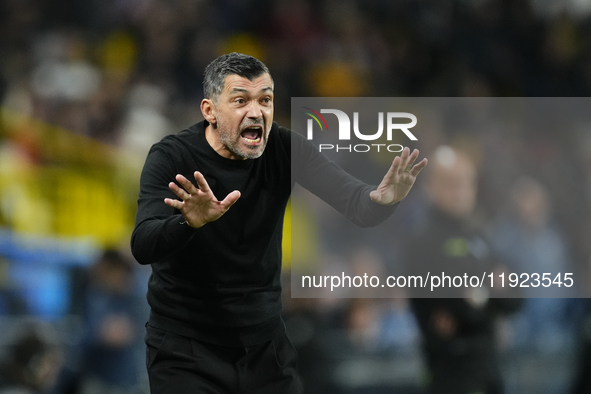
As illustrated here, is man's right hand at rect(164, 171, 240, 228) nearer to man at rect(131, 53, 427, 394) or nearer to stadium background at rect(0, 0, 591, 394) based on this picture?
man at rect(131, 53, 427, 394)

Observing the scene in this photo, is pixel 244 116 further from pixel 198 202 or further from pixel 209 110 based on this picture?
pixel 198 202

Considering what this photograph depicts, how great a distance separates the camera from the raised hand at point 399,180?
2785 mm

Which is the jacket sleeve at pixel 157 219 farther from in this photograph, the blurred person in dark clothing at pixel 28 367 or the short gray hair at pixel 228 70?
the blurred person in dark clothing at pixel 28 367

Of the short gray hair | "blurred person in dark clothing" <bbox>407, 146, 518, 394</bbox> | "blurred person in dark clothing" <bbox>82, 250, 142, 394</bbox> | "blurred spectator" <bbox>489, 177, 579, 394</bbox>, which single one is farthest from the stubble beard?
"blurred spectator" <bbox>489, 177, 579, 394</bbox>

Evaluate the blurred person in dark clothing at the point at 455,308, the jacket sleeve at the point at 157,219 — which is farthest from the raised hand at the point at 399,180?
the blurred person in dark clothing at the point at 455,308

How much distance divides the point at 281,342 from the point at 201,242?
1.76 ft

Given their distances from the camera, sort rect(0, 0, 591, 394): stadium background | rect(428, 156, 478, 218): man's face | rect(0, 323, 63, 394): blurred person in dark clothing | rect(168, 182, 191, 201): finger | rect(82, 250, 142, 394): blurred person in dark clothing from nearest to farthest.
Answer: rect(168, 182, 191, 201): finger, rect(0, 323, 63, 394): blurred person in dark clothing, rect(428, 156, 478, 218): man's face, rect(82, 250, 142, 394): blurred person in dark clothing, rect(0, 0, 591, 394): stadium background

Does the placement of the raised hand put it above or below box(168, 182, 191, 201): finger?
above

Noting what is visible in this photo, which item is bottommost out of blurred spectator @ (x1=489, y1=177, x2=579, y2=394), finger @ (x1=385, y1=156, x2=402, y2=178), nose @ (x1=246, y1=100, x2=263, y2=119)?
blurred spectator @ (x1=489, y1=177, x2=579, y2=394)

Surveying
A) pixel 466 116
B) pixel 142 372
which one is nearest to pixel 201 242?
pixel 142 372

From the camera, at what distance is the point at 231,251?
2.80 metres

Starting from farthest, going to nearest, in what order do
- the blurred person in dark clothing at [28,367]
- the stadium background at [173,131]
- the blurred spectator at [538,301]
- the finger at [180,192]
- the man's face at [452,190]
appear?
the blurred spectator at [538,301]
the stadium background at [173,131]
the man's face at [452,190]
the blurred person in dark clothing at [28,367]
the finger at [180,192]

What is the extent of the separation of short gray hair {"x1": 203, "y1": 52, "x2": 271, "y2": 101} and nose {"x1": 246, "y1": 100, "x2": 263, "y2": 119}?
9 cm

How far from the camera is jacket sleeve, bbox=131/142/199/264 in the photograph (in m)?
2.42
